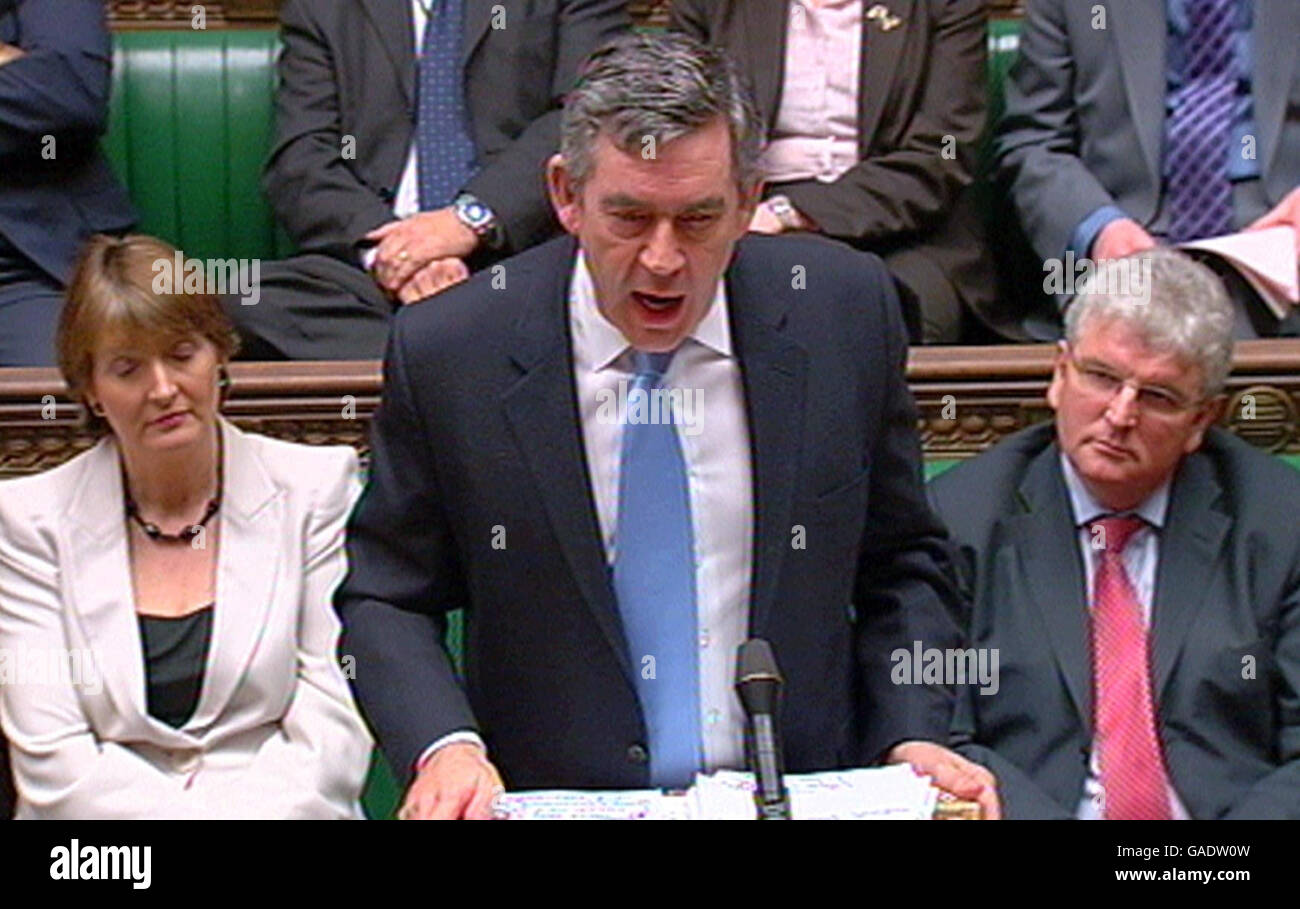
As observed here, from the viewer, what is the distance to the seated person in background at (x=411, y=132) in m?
2.97

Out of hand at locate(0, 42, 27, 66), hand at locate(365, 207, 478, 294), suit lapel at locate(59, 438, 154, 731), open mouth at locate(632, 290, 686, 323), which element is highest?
hand at locate(0, 42, 27, 66)

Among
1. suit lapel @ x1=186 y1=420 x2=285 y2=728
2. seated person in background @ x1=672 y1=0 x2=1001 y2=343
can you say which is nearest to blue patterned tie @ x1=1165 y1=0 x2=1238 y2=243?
seated person in background @ x1=672 y1=0 x2=1001 y2=343

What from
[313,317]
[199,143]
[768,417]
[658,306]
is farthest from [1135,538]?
[199,143]

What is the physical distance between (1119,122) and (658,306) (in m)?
1.29

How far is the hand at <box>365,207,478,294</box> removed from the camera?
2943 mm

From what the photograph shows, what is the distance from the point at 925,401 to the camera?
109 inches

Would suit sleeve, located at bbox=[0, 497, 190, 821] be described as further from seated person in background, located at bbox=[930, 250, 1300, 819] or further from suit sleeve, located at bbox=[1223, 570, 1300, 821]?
suit sleeve, located at bbox=[1223, 570, 1300, 821]

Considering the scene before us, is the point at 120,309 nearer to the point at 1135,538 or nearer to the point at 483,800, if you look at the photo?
the point at 483,800

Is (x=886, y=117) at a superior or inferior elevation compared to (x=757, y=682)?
superior

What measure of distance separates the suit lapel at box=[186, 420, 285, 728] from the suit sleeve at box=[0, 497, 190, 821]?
0.27ft

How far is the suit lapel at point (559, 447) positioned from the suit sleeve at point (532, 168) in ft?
3.44

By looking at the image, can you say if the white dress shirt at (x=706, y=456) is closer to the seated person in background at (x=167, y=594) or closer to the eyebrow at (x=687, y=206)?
the eyebrow at (x=687, y=206)

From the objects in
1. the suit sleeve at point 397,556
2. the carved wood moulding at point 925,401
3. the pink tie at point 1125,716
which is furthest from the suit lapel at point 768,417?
the carved wood moulding at point 925,401

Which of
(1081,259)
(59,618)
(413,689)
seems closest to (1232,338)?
(1081,259)
